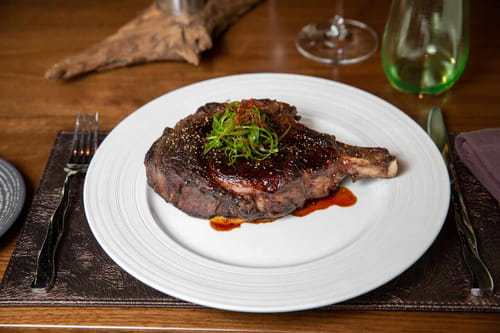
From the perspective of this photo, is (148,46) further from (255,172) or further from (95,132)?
(255,172)

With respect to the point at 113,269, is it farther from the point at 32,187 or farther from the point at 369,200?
the point at 369,200

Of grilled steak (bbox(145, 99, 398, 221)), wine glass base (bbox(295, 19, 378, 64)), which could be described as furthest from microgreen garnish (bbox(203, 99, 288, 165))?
wine glass base (bbox(295, 19, 378, 64))

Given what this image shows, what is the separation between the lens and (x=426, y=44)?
205 centimetres

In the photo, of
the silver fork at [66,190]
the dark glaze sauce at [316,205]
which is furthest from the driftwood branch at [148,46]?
the dark glaze sauce at [316,205]

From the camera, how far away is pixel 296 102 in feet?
6.59

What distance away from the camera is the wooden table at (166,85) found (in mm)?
1414

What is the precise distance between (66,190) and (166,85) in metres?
0.76

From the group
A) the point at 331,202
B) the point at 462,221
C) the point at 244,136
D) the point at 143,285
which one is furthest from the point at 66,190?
the point at 462,221

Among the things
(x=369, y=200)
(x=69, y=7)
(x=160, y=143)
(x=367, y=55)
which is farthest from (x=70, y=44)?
(x=369, y=200)

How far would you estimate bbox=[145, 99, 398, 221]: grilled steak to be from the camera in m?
1.55

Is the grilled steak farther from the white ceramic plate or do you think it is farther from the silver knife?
the silver knife

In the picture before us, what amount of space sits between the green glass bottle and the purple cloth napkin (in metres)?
0.37

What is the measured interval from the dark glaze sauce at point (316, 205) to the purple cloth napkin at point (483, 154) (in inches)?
17.0

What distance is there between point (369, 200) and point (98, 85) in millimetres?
1321
